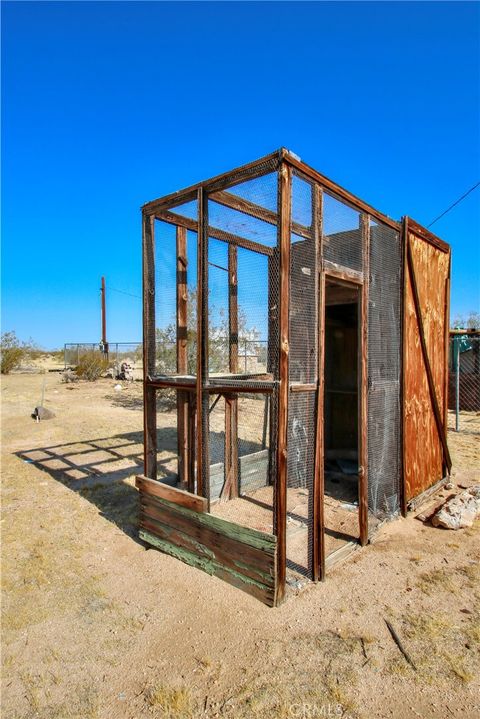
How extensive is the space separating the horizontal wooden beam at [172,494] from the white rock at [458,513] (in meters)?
2.53

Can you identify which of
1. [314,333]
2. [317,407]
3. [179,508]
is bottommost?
[179,508]

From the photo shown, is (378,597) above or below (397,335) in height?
below

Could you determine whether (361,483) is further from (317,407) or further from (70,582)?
(70,582)

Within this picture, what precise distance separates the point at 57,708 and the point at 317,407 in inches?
93.5

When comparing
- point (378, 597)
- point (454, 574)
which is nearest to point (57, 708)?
point (378, 597)

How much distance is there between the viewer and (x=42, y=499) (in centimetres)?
509

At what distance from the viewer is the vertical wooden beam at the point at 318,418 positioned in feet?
10.5

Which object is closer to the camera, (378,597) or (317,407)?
(378,597)

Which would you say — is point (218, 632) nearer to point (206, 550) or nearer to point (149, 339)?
point (206, 550)

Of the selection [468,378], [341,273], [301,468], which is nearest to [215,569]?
[301,468]

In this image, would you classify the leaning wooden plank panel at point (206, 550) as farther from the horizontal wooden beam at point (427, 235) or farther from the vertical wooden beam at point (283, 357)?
the horizontal wooden beam at point (427, 235)

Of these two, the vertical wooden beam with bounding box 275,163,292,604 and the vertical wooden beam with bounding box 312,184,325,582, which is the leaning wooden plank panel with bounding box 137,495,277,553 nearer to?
the vertical wooden beam with bounding box 275,163,292,604

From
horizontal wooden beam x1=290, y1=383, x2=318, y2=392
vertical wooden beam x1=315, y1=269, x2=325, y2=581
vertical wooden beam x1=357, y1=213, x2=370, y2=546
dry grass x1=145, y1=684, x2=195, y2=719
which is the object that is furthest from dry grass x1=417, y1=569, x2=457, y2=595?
dry grass x1=145, y1=684, x2=195, y2=719

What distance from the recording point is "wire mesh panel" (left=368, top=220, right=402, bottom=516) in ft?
13.2
